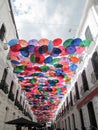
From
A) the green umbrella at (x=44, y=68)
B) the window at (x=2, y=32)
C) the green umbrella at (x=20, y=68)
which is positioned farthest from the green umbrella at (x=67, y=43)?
the window at (x=2, y=32)

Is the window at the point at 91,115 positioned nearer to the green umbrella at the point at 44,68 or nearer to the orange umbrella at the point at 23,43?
the green umbrella at the point at 44,68

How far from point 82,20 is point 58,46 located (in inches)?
197

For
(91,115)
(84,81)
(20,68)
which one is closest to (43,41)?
(20,68)

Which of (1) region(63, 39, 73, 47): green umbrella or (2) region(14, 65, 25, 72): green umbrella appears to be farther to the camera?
(2) region(14, 65, 25, 72): green umbrella

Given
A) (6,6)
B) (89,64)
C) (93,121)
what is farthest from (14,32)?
(93,121)

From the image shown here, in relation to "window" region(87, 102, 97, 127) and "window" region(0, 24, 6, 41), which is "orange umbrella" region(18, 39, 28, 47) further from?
"window" region(87, 102, 97, 127)

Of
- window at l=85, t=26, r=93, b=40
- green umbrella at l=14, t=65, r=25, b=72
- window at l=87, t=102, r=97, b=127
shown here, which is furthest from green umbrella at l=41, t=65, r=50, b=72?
window at l=87, t=102, r=97, b=127

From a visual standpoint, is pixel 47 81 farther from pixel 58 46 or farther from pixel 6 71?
pixel 58 46

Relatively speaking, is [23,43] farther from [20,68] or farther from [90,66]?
[90,66]

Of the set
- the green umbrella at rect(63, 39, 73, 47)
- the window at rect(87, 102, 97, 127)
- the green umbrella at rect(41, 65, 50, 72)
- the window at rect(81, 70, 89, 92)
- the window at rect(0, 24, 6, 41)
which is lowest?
the window at rect(87, 102, 97, 127)

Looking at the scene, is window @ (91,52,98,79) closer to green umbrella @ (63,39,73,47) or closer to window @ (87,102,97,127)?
green umbrella @ (63,39,73,47)

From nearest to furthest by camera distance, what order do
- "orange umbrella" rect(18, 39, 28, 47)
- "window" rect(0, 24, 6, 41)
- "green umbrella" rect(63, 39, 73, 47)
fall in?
"orange umbrella" rect(18, 39, 28, 47), "green umbrella" rect(63, 39, 73, 47), "window" rect(0, 24, 6, 41)

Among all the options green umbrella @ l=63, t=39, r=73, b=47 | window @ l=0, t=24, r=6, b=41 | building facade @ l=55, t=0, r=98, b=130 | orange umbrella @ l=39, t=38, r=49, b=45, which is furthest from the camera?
window @ l=0, t=24, r=6, b=41

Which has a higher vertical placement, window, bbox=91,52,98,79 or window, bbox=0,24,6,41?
window, bbox=0,24,6,41
